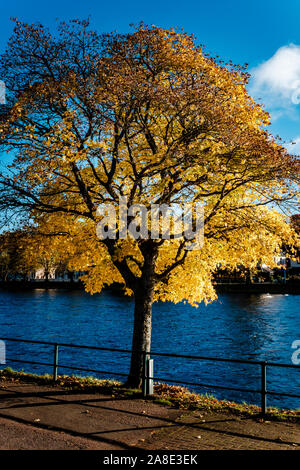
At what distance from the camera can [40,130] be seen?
14.1 meters

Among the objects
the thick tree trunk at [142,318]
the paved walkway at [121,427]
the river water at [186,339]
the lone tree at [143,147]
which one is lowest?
the river water at [186,339]

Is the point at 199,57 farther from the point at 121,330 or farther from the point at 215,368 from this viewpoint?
the point at 121,330

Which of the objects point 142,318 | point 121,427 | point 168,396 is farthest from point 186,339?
point 121,427

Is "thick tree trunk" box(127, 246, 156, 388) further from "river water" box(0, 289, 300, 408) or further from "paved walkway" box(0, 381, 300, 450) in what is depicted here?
"river water" box(0, 289, 300, 408)

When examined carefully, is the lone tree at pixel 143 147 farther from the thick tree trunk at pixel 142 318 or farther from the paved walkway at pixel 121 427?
the paved walkway at pixel 121 427

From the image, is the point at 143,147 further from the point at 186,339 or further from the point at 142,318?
the point at 186,339

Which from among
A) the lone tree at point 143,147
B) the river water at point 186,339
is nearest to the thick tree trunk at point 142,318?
the lone tree at point 143,147

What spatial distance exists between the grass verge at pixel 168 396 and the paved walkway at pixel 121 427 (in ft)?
1.58

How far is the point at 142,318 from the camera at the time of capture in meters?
13.9

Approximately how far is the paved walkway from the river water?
35.9ft

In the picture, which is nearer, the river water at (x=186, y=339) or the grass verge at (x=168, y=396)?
the grass verge at (x=168, y=396)

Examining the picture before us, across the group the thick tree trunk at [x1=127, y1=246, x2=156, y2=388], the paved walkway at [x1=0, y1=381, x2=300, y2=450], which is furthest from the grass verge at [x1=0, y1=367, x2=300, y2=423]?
the thick tree trunk at [x1=127, y1=246, x2=156, y2=388]

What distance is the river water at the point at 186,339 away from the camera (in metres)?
24.0

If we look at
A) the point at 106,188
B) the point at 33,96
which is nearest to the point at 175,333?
the point at 106,188
